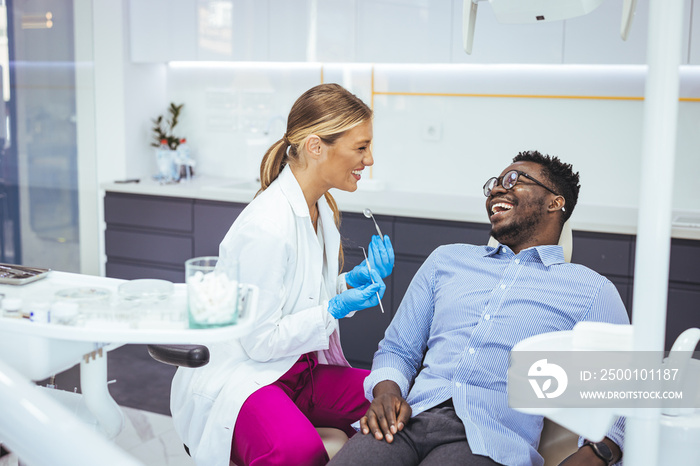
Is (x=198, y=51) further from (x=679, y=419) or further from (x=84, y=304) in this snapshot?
(x=679, y=419)

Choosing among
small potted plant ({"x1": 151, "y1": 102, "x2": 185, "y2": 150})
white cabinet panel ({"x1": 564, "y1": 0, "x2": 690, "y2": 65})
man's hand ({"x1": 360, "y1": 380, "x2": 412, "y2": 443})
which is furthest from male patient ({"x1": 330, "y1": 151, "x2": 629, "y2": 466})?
small potted plant ({"x1": 151, "y1": 102, "x2": 185, "y2": 150})

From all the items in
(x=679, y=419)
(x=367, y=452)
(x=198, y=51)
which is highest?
(x=198, y=51)

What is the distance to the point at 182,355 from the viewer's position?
1587 millimetres

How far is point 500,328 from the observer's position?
176 cm

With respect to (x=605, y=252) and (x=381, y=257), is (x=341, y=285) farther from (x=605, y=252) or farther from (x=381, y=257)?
(x=605, y=252)

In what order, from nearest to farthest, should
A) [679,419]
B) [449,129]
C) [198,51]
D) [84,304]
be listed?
[679,419] < [84,304] < [449,129] < [198,51]

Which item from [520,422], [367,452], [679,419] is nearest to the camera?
[679,419]

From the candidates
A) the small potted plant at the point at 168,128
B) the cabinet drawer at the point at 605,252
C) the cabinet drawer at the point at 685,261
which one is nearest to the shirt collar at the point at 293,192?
the cabinet drawer at the point at 605,252

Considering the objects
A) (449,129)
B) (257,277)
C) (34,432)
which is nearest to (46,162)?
(449,129)

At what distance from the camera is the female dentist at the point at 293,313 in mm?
1684

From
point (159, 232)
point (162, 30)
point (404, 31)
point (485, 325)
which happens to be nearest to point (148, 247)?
point (159, 232)

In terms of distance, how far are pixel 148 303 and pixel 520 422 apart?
0.87m

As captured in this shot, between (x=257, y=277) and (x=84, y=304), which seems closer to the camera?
(x=84, y=304)

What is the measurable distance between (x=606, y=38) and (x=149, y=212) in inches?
96.8
